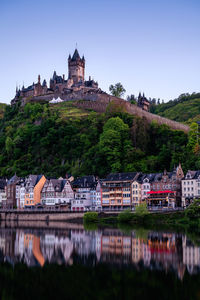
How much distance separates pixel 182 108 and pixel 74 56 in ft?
149

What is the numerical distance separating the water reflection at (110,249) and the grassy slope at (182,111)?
9823 cm

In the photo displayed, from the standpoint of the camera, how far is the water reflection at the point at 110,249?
109 ft

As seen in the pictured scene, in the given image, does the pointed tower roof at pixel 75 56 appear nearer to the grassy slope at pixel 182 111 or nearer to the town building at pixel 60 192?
the grassy slope at pixel 182 111

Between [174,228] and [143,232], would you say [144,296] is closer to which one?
[143,232]

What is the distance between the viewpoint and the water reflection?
33.3 meters

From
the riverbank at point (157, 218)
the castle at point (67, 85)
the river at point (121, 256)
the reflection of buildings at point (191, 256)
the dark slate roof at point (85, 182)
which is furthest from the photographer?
the castle at point (67, 85)

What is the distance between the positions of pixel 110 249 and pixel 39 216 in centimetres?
4180

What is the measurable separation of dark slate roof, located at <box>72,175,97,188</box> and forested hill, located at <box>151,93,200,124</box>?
59690 millimetres

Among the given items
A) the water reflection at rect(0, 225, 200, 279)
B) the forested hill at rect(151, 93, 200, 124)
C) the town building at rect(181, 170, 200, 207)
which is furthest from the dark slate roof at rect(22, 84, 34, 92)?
the water reflection at rect(0, 225, 200, 279)

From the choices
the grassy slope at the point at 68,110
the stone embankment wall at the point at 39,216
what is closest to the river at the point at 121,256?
the stone embankment wall at the point at 39,216

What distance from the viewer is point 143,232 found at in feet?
176

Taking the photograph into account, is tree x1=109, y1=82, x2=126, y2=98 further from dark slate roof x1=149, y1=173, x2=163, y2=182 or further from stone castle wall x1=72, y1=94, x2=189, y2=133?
dark slate roof x1=149, y1=173, x2=163, y2=182

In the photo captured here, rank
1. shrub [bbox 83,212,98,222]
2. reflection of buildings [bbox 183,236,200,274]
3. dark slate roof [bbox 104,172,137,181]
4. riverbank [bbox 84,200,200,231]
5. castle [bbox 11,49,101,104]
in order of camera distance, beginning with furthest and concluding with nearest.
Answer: castle [bbox 11,49,101,104] < dark slate roof [bbox 104,172,137,181] < shrub [bbox 83,212,98,222] < riverbank [bbox 84,200,200,231] < reflection of buildings [bbox 183,236,200,274]

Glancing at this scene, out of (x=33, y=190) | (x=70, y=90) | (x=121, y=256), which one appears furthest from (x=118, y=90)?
(x=121, y=256)
